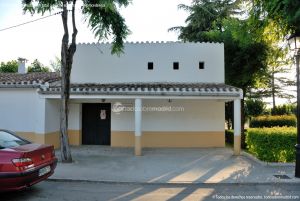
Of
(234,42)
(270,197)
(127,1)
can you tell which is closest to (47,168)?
(270,197)

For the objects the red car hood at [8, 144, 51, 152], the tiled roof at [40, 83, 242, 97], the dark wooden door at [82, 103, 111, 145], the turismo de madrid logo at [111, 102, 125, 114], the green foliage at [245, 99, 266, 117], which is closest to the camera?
the red car hood at [8, 144, 51, 152]

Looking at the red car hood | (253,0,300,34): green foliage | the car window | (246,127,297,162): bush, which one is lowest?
(246,127,297,162): bush

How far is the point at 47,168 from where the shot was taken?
22.5ft

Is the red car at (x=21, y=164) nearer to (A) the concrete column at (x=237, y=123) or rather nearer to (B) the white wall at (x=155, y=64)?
(A) the concrete column at (x=237, y=123)

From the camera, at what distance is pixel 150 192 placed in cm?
721

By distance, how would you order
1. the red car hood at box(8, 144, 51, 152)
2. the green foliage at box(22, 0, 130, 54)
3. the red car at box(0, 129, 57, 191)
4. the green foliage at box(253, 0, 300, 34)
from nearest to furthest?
the red car at box(0, 129, 57, 191) → the red car hood at box(8, 144, 51, 152) → the green foliage at box(253, 0, 300, 34) → the green foliage at box(22, 0, 130, 54)

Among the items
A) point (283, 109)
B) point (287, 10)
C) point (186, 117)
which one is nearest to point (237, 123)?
point (186, 117)

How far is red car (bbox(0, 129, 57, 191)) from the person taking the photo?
19.1ft

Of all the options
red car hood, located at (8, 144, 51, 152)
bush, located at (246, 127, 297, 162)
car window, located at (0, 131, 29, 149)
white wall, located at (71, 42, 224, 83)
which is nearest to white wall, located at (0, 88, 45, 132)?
white wall, located at (71, 42, 224, 83)

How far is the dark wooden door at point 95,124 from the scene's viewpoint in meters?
15.1

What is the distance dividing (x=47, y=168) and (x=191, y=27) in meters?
20.8

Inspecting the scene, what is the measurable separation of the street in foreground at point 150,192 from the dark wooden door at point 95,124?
7.06 meters

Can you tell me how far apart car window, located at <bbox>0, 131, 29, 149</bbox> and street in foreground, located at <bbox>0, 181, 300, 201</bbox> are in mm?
→ 1102

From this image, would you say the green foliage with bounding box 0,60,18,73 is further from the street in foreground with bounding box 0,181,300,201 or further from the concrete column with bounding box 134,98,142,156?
the street in foreground with bounding box 0,181,300,201
